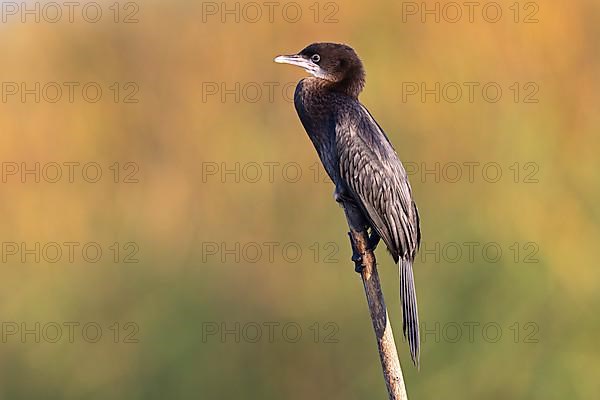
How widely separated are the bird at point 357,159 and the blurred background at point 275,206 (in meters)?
1.64

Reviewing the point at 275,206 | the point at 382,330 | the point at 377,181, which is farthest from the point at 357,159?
the point at 275,206

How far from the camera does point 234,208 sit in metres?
6.81

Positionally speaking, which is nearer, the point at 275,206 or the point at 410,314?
the point at 410,314

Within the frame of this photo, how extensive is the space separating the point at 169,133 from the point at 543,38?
9.02ft

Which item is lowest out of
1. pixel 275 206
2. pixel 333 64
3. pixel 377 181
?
pixel 275 206

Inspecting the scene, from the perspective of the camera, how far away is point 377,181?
4.68 meters

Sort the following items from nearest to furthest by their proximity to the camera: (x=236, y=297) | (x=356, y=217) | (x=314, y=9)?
(x=356, y=217), (x=236, y=297), (x=314, y=9)

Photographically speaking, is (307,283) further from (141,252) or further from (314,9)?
(314,9)

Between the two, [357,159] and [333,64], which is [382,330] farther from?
[333,64]

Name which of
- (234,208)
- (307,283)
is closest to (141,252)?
(234,208)

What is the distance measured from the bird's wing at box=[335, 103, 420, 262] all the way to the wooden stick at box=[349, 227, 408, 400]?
28cm

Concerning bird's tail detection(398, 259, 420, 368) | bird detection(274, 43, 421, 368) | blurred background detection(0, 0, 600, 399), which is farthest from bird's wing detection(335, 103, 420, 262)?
blurred background detection(0, 0, 600, 399)

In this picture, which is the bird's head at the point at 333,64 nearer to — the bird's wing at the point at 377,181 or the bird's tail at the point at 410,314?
the bird's wing at the point at 377,181

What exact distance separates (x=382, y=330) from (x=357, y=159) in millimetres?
1046
